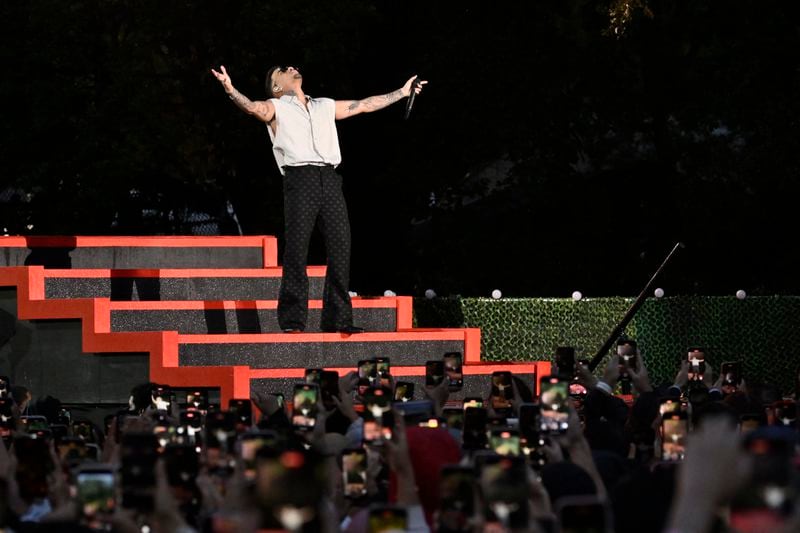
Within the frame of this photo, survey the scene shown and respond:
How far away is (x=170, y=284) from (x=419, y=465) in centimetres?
944

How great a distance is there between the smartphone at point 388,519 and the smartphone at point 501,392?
5212mm

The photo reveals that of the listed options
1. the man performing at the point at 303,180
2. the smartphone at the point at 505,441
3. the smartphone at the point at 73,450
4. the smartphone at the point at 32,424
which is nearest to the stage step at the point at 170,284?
the man performing at the point at 303,180

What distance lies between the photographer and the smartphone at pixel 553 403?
977 centimetres

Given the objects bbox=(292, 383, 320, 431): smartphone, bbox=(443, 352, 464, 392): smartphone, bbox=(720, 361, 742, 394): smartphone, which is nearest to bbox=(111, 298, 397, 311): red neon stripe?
bbox=(443, 352, 464, 392): smartphone

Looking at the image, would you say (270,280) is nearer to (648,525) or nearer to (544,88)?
(544,88)

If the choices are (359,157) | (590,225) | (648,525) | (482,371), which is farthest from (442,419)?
(590,225)

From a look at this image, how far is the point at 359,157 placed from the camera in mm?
26094

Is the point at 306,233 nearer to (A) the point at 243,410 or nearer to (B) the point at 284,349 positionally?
(B) the point at 284,349

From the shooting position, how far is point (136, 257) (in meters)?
18.9

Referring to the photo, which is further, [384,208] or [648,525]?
[384,208]

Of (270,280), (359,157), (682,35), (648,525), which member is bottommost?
(648,525)

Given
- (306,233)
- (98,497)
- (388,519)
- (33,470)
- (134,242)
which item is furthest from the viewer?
(134,242)

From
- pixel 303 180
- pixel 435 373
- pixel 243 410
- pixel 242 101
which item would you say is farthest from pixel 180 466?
pixel 303 180

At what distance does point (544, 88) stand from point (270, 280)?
30.5 feet
